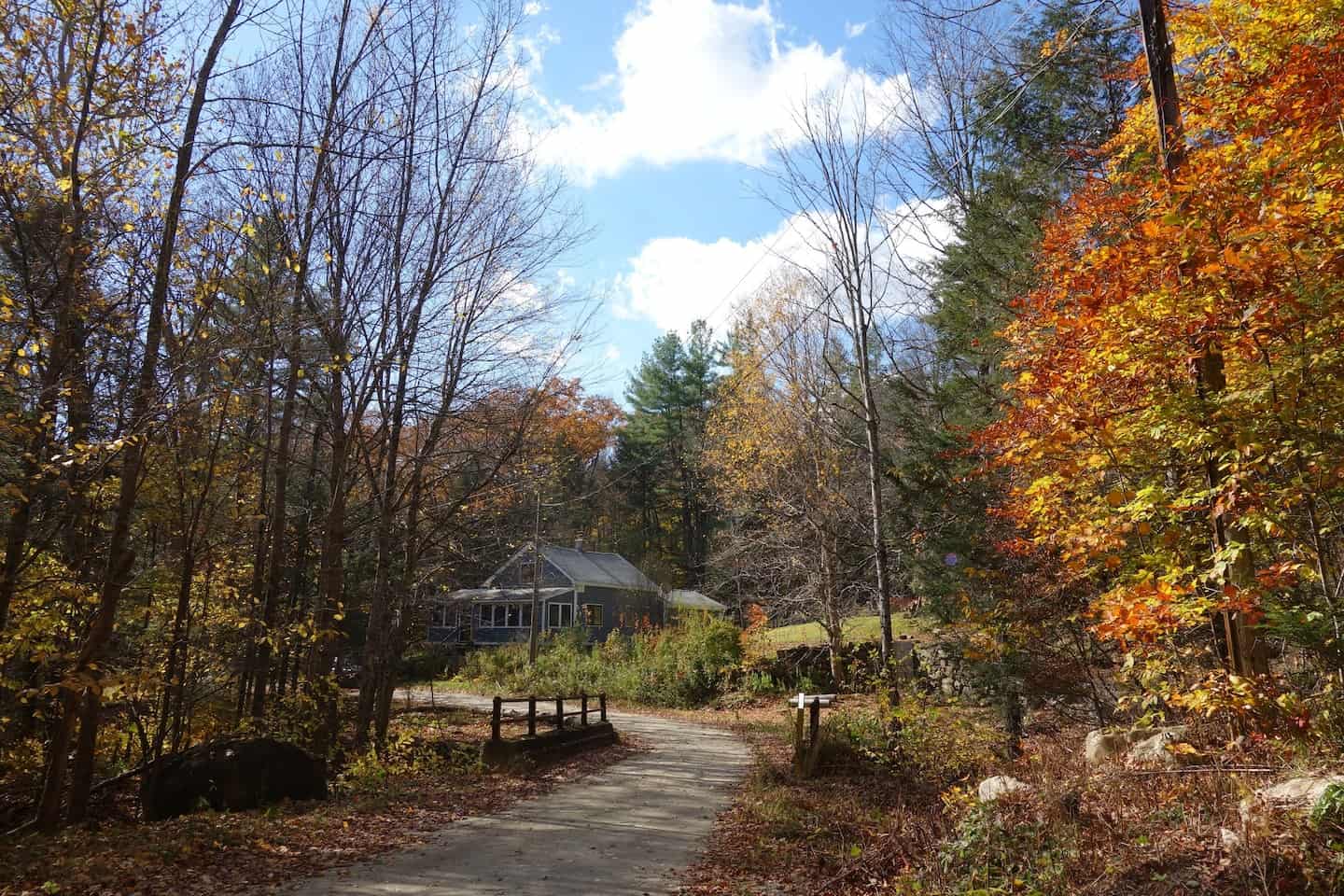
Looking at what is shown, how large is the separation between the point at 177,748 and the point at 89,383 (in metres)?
4.89

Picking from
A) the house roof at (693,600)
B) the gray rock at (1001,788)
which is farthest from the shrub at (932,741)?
the house roof at (693,600)

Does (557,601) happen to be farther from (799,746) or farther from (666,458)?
(799,746)

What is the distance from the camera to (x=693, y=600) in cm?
3847

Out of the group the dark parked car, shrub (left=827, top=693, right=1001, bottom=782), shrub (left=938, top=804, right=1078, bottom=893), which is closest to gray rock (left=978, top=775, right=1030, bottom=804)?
shrub (left=938, top=804, right=1078, bottom=893)

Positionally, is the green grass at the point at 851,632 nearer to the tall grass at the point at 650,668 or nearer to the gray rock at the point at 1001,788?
the tall grass at the point at 650,668

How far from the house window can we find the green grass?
1063 cm

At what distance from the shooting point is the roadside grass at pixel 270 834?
5.93 m

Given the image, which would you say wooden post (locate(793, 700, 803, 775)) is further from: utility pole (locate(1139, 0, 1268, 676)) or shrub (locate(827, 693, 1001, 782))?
utility pole (locate(1139, 0, 1268, 676))

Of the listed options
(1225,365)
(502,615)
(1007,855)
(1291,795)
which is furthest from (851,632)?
(1291,795)

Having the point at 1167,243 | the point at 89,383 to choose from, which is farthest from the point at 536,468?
the point at 1167,243

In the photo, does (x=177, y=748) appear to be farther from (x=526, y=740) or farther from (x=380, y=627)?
(x=526, y=740)

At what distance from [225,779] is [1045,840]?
330 inches

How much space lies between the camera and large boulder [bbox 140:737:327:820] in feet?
28.8

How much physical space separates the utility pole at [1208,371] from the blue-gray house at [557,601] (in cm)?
3016
